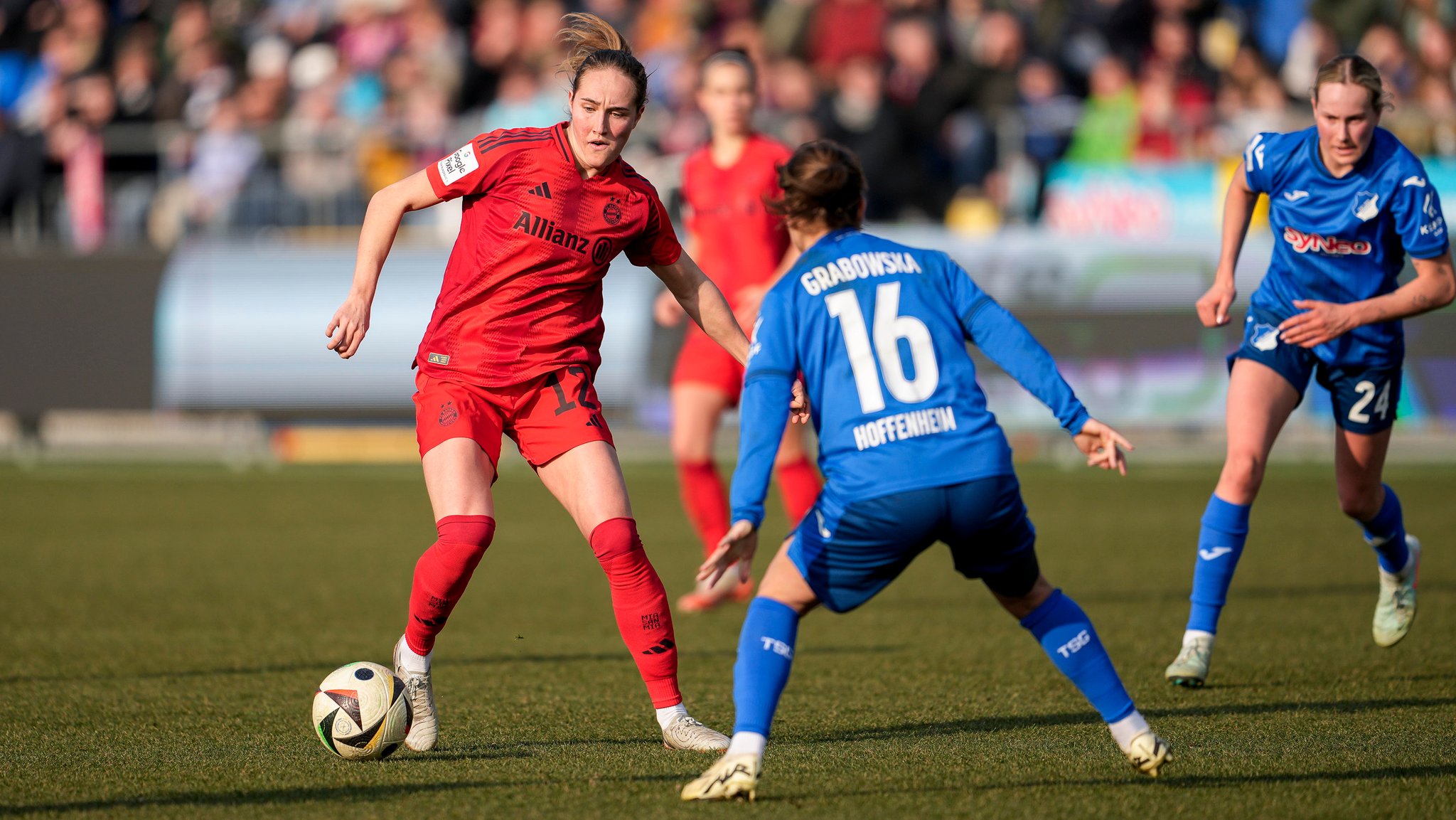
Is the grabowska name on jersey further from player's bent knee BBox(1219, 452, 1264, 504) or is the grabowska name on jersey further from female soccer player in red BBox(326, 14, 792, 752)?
player's bent knee BBox(1219, 452, 1264, 504)

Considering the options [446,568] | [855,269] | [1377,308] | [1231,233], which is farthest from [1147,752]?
[1231,233]

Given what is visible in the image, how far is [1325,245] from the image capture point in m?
6.26

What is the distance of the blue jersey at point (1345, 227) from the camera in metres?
6.06

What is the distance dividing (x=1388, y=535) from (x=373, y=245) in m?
4.10

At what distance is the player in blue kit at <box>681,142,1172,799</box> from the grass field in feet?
1.02

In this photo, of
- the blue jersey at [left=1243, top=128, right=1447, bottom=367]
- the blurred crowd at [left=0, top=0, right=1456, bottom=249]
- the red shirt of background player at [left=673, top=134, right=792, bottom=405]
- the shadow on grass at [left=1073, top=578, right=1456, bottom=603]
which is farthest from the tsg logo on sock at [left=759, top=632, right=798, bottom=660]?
the blurred crowd at [left=0, top=0, right=1456, bottom=249]

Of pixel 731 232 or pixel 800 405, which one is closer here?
pixel 800 405

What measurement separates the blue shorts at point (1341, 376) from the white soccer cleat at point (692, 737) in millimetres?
2620

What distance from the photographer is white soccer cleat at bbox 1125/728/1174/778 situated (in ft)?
14.7

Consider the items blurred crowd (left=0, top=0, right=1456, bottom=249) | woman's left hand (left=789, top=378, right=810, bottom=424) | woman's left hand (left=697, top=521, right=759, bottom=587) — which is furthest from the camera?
blurred crowd (left=0, top=0, right=1456, bottom=249)

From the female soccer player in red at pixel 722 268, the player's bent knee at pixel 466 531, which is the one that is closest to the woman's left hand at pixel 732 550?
the player's bent knee at pixel 466 531

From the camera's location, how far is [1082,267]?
1437 cm

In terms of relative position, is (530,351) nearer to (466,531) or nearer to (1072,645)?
(466,531)

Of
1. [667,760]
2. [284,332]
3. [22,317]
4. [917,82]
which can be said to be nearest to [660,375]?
[284,332]
